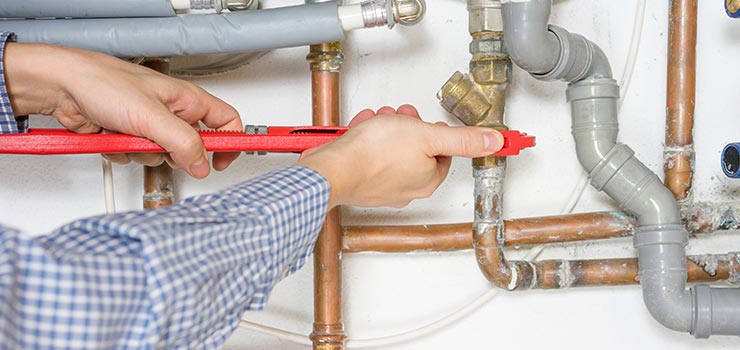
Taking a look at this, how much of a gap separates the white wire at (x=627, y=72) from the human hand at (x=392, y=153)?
259mm

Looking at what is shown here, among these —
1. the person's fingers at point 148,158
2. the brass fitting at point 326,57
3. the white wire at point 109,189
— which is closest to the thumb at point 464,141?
the brass fitting at point 326,57

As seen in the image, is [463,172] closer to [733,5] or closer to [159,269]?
[733,5]

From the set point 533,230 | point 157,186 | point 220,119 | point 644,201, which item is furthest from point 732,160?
point 157,186

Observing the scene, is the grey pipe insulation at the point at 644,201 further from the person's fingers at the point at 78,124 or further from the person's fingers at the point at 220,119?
the person's fingers at the point at 78,124

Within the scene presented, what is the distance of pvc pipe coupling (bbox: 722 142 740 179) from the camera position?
79 centimetres

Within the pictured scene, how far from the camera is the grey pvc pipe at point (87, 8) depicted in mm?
786

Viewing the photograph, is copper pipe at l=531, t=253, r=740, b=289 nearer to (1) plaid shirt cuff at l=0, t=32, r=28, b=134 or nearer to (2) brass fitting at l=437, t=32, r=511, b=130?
(2) brass fitting at l=437, t=32, r=511, b=130

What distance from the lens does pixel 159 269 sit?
1.44 ft

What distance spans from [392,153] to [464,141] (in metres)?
0.08

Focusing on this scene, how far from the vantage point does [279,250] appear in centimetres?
52

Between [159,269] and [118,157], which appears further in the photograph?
[118,157]

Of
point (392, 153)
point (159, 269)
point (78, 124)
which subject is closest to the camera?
point (159, 269)

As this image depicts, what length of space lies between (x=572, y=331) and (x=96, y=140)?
65 centimetres

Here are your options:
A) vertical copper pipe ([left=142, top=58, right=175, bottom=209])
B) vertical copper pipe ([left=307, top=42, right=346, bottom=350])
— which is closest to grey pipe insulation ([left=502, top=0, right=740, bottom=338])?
vertical copper pipe ([left=307, top=42, right=346, bottom=350])
